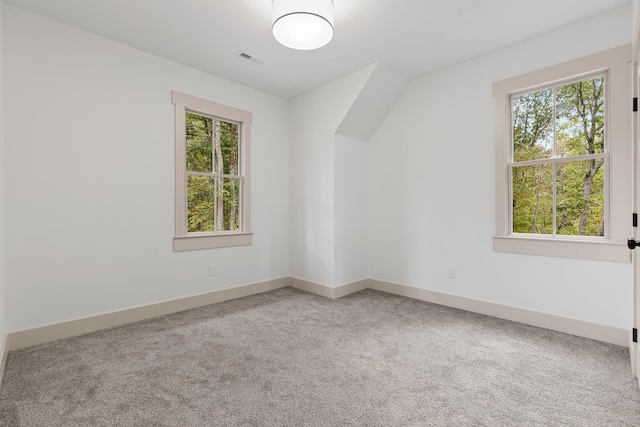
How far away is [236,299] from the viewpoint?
391 centimetres

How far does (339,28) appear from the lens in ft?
9.39

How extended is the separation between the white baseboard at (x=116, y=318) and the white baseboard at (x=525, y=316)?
207 cm

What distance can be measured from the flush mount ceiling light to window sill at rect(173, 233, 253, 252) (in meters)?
2.32

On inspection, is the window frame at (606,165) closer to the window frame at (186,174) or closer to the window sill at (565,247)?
the window sill at (565,247)

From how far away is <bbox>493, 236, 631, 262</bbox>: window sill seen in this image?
2.56m

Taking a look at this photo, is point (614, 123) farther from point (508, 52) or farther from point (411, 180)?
point (411, 180)

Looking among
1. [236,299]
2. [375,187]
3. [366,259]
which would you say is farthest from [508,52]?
[236,299]

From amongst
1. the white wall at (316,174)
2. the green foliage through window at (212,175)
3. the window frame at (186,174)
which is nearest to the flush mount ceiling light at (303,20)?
the white wall at (316,174)

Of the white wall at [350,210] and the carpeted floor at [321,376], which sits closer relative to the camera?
the carpeted floor at [321,376]

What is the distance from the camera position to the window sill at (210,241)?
3.49m

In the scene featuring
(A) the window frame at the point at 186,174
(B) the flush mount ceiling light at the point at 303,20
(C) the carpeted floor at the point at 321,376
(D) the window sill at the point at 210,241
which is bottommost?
(C) the carpeted floor at the point at 321,376

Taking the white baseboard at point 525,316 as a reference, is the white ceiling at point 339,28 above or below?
above

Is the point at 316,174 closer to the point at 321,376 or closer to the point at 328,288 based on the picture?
the point at 328,288

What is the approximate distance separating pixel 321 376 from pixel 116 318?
217cm
